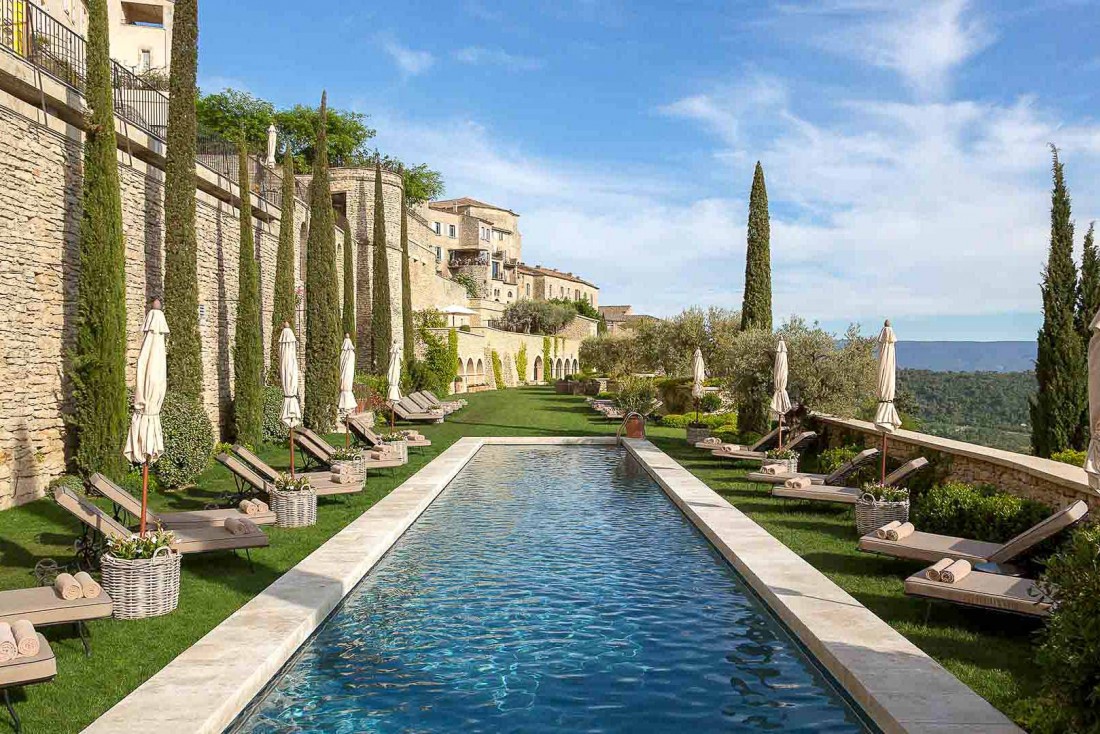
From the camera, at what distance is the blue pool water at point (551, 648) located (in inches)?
201

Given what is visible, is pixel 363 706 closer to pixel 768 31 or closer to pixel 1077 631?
pixel 1077 631

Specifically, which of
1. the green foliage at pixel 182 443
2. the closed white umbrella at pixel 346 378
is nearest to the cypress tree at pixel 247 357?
the green foliage at pixel 182 443

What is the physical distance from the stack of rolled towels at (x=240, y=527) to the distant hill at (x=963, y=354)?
166079 mm

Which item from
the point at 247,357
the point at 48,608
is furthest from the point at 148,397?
the point at 247,357

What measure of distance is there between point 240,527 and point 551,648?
3.62 meters

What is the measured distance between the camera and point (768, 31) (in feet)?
54.4

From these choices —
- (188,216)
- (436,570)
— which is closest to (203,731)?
(436,570)

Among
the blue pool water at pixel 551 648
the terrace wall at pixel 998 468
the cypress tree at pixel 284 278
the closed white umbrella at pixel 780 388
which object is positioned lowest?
Answer: the blue pool water at pixel 551 648

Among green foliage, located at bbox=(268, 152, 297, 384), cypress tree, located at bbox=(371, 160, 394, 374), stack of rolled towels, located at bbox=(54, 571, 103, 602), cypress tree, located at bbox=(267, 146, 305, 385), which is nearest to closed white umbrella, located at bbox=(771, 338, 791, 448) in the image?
stack of rolled towels, located at bbox=(54, 571, 103, 602)

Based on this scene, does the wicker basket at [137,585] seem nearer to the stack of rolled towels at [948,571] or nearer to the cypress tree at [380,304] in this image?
the stack of rolled towels at [948,571]

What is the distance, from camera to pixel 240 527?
8.09m

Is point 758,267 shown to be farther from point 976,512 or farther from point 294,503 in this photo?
point 294,503

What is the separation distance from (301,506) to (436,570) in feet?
8.61

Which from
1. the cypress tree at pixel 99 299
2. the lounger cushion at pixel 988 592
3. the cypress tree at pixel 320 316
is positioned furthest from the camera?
the cypress tree at pixel 320 316
